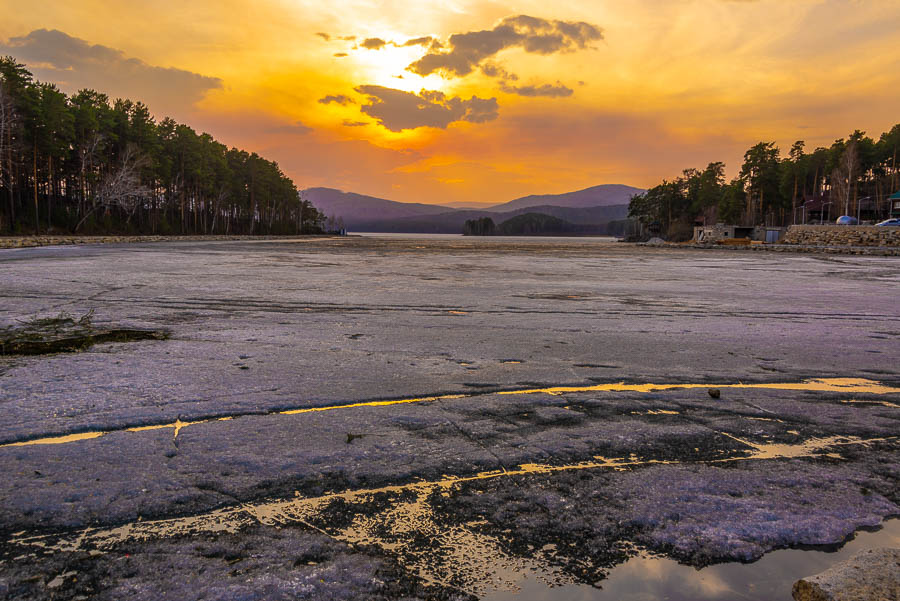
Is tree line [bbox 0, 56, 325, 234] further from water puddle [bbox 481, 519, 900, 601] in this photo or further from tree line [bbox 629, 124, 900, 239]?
tree line [bbox 629, 124, 900, 239]

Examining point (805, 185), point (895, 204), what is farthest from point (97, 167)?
point (805, 185)

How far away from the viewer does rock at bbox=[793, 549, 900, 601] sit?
1718mm

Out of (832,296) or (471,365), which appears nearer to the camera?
(471,365)

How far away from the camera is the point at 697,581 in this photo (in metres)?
1.85

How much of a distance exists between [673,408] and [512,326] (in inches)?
139

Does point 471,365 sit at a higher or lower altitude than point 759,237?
lower

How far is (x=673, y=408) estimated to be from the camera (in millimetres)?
3754

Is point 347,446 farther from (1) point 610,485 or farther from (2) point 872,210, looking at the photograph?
(2) point 872,210

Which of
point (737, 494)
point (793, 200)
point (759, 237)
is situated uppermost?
point (793, 200)

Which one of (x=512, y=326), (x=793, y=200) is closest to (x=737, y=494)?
(x=512, y=326)

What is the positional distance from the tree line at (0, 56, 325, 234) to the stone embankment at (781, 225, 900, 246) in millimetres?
67778

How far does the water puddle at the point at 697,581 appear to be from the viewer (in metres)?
1.75

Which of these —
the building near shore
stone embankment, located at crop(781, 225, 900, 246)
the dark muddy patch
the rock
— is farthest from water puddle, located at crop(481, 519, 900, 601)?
the building near shore

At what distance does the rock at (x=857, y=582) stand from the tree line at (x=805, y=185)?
89329 mm
